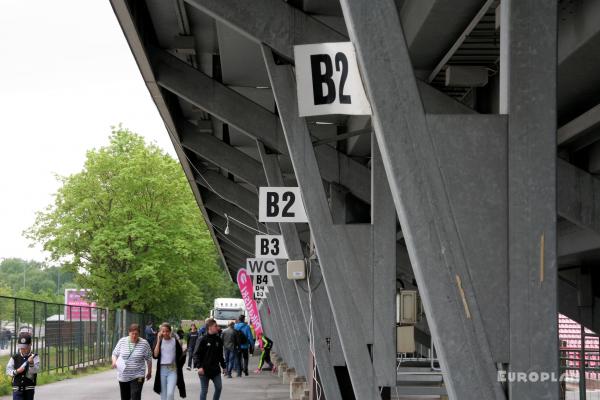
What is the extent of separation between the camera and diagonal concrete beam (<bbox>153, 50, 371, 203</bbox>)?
50.4ft

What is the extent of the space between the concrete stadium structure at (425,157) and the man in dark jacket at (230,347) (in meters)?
7.25

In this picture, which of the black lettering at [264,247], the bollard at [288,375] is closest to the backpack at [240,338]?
the bollard at [288,375]

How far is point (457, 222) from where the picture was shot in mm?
4797

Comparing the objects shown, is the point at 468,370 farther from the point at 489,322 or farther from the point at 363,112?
the point at 363,112

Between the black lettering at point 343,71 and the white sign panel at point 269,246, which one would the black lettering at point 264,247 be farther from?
the black lettering at point 343,71

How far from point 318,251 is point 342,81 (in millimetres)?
3744

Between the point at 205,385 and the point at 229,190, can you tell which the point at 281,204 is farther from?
the point at 229,190

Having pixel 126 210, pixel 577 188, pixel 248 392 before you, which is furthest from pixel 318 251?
pixel 126 210

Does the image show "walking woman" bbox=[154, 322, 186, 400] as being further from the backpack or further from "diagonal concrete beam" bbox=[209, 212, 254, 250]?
"diagonal concrete beam" bbox=[209, 212, 254, 250]

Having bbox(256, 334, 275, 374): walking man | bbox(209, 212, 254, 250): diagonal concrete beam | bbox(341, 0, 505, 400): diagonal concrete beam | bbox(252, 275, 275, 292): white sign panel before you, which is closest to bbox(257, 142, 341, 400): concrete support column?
bbox(341, 0, 505, 400): diagonal concrete beam

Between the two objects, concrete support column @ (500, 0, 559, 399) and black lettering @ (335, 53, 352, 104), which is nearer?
concrete support column @ (500, 0, 559, 399)

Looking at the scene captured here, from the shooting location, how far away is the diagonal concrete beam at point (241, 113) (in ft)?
50.4

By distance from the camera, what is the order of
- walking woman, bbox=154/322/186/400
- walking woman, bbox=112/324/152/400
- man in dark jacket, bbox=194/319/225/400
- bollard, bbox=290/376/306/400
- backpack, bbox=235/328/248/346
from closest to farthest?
walking woman, bbox=112/324/152/400 → walking woman, bbox=154/322/186/400 → man in dark jacket, bbox=194/319/225/400 → bollard, bbox=290/376/306/400 → backpack, bbox=235/328/248/346

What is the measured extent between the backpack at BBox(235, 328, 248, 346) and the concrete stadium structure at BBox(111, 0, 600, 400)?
24.9 feet
